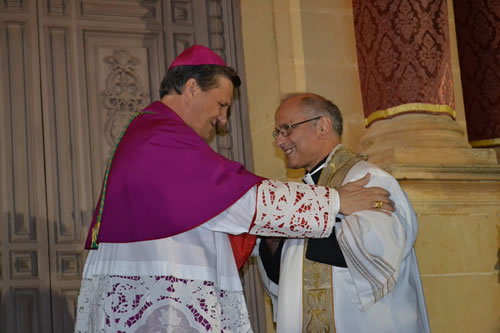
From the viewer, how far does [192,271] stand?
10.7 feet

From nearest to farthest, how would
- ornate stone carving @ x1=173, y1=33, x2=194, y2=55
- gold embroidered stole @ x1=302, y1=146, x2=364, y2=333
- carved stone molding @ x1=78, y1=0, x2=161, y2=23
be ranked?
1. gold embroidered stole @ x1=302, y1=146, x2=364, y2=333
2. carved stone molding @ x1=78, y1=0, x2=161, y2=23
3. ornate stone carving @ x1=173, y1=33, x2=194, y2=55

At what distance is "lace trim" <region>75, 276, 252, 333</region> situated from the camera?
3.19 m

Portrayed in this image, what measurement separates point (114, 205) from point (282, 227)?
722 mm

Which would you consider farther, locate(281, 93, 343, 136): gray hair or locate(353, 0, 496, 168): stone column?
locate(353, 0, 496, 168): stone column

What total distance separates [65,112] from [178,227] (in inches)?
98.4

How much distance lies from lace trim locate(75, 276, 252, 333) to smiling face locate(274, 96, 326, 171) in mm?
1055

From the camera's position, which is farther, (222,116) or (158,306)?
(222,116)

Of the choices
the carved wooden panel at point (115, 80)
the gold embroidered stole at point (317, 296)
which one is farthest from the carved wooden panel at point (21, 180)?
the gold embroidered stole at point (317, 296)

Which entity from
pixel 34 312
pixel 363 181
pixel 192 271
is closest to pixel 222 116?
pixel 363 181

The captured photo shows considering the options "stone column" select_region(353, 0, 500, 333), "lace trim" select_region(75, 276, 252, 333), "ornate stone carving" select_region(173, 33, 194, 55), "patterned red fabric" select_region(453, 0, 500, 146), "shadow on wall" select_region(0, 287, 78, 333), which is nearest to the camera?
"lace trim" select_region(75, 276, 252, 333)

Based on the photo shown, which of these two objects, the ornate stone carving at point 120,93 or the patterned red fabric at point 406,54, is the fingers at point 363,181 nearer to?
the patterned red fabric at point 406,54

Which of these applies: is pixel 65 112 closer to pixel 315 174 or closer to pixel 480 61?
pixel 315 174

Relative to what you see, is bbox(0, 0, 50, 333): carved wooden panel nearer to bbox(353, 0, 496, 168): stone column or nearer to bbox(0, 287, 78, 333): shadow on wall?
bbox(0, 287, 78, 333): shadow on wall

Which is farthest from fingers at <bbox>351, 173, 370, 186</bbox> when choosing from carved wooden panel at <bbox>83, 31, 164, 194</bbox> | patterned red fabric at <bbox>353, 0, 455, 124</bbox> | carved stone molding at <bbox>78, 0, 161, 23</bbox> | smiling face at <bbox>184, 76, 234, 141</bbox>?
carved stone molding at <bbox>78, 0, 161, 23</bbox>
